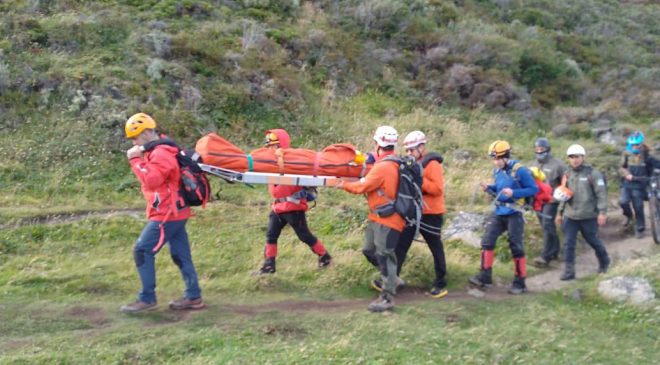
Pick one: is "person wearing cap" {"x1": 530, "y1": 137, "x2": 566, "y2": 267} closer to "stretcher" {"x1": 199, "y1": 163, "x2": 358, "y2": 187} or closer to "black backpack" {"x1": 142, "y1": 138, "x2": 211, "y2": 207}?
"stretcher" {"x1": 199, "y1": 163, "x2": 358, "y2": 187}

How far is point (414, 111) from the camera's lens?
18.0m

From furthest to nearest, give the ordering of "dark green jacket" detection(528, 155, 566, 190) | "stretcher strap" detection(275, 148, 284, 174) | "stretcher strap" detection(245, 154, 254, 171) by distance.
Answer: "dark green jacket" detection(528, 155, 566, 190) < "stretcher strap" detection(275, 148, 284, 174) < "stretcher strap" detection(245, 154, 254, 171)

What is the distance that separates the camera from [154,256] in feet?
24.2

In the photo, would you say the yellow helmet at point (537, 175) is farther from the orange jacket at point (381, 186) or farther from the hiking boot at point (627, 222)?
the hiking boot at point (627, 222)

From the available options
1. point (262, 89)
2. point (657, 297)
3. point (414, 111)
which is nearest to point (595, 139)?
point (414, 111)

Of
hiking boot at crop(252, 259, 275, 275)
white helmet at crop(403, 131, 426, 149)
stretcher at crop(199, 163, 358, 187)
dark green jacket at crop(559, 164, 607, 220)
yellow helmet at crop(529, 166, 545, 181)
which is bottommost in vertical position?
hiking boot at crop(252, 259, 275, 275)

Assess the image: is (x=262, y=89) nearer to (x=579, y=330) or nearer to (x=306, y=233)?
(x=306, y=233)

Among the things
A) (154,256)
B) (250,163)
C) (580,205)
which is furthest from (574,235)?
(154,256)

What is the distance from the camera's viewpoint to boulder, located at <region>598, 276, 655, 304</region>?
8.16 meters

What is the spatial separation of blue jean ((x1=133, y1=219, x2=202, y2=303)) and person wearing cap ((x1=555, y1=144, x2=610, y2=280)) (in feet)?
18.0

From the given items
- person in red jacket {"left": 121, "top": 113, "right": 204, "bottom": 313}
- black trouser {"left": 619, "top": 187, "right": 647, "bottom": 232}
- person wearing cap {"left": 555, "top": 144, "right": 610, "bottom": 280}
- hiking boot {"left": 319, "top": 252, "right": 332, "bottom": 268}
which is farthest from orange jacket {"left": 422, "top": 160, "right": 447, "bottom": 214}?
black trouser {"left": 619, "top": 187, "right": 647, "bottom": 232}

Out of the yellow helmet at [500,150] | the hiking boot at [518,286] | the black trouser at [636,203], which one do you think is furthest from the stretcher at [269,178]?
the black trouser at [636,203]

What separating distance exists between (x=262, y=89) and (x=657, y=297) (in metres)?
9.82

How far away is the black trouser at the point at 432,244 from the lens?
812 centimetres
